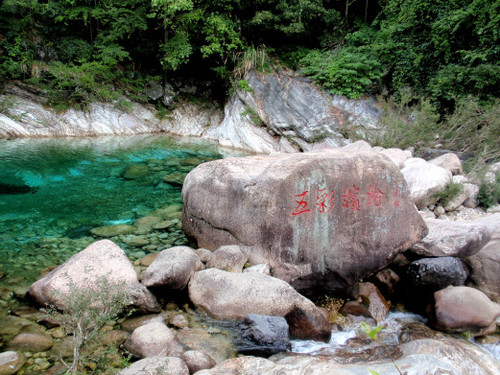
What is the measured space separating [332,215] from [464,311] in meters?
1.78

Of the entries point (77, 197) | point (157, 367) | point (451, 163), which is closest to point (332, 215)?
point (157, 367)

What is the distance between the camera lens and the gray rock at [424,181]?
6.14 metres

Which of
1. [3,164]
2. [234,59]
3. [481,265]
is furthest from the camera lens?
[234,59]

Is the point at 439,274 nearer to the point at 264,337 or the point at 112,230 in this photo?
the point at 264,337

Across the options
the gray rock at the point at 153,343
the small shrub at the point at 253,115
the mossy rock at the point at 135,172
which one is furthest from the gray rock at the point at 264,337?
the small shrub at the point at 253,115

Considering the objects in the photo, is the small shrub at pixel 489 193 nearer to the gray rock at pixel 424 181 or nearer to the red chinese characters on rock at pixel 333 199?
the gray rock at pixel 424 181

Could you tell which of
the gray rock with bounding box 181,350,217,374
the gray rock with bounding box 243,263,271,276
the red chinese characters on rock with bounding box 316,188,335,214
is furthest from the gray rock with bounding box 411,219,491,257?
the gray rock with bounding box 181,350,217,374

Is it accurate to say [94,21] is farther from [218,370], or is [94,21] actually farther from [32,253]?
[218,370]

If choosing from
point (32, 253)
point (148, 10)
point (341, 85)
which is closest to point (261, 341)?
point (32, 253)

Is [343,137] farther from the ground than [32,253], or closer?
farther from the ground

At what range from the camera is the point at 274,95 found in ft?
44.7

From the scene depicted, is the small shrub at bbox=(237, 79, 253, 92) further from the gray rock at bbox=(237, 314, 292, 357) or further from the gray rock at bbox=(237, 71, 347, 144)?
the gray rock at bbox=(237, 314, 292, 357)

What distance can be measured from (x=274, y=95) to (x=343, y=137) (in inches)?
142

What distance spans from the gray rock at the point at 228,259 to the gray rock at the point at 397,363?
1.33 m
